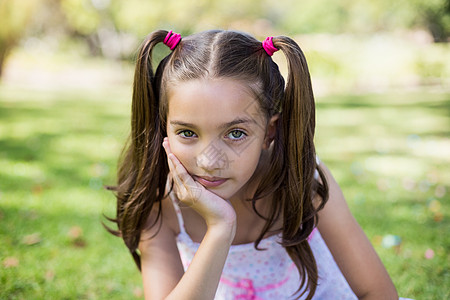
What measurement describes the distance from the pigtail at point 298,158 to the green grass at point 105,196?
0.93 m

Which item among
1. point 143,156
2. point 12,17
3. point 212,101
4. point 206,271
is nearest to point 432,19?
point 12,17

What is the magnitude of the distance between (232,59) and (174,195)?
72 centimetres

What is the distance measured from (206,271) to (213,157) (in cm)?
42

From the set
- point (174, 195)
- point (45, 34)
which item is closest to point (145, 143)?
point (174, 195)

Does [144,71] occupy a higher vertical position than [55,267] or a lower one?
higher

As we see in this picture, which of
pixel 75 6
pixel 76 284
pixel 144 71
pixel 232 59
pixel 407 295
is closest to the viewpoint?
pixel 232 59

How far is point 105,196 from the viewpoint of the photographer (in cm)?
431

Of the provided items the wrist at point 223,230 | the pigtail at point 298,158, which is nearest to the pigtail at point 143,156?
the wrist at point 223,230

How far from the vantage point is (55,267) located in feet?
9.70

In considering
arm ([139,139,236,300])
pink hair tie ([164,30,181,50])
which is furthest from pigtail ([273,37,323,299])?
pink hair tie ([164,30,181,50])

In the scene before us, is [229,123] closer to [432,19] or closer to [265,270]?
[265,270]

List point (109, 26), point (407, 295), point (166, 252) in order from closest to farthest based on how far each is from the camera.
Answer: point (166, 252)
point (407, 295)
point (109, 26)

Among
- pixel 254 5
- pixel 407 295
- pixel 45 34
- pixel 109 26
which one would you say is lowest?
pixel 45 34

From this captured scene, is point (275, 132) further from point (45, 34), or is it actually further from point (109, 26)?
point (45, 34)
